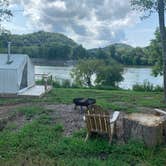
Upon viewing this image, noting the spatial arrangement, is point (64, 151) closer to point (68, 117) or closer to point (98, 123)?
point (98, 123)

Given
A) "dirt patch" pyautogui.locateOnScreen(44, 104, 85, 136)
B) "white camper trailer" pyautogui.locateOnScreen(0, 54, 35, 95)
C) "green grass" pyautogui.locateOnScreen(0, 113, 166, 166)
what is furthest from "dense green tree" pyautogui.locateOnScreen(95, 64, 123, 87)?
"green grass" pyautogui.locateOnScreen(0, 113, 166, 166)

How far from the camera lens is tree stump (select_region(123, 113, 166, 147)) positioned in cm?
598

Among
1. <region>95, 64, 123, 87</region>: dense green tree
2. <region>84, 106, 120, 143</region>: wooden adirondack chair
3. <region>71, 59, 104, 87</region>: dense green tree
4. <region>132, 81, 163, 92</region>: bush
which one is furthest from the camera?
<region>71, 59, 104, 87</region>: dense green tree

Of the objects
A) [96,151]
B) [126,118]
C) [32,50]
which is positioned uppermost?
[32,50]

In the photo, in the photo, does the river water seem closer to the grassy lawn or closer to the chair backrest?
the grassy lawn

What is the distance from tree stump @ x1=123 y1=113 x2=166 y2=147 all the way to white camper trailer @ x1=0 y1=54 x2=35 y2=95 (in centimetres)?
829

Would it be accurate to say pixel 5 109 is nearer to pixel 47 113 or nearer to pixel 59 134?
pixel 47 113

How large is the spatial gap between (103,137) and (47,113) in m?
3.23

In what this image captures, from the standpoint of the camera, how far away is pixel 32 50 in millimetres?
29188

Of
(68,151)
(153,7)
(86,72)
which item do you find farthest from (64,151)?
(86,72)

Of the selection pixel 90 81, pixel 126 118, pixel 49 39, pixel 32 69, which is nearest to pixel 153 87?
pixel 90 81

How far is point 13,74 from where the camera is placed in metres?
13.7

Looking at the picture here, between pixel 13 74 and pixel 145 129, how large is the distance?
9049 mm

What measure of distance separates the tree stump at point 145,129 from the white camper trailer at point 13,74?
8.29m
